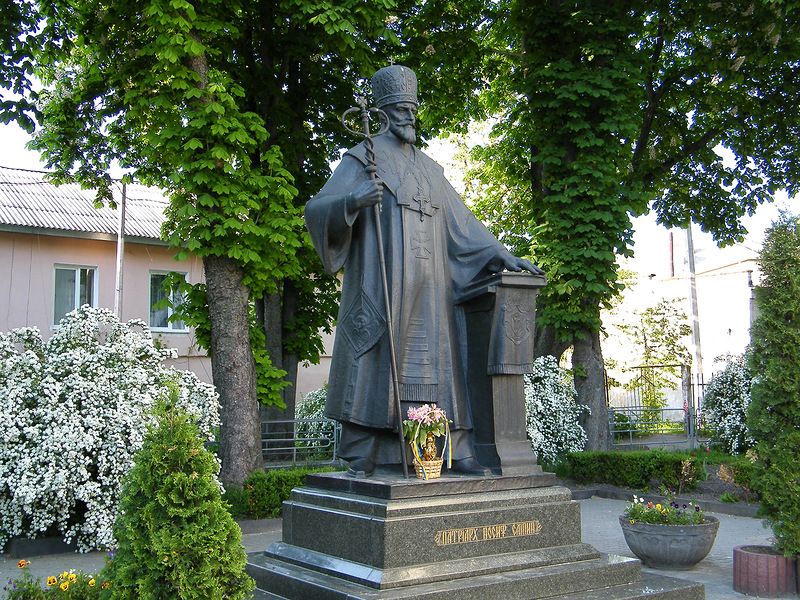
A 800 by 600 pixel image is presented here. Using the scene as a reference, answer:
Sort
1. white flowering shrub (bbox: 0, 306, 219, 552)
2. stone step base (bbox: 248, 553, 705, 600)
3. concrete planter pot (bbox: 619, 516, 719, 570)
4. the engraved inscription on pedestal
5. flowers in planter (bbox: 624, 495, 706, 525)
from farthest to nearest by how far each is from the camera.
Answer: white flowering shrub (bbox: 0, 306, 219, 552) → flowers in planter (bbox: 624, 495, 706, 525) → concrete planter pot (bbox: 619, 516, 719, 570) → the engraved inscription on pedestal → stone step base (bbox: 248, 553, 705, 600)

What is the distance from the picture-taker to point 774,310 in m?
7.95

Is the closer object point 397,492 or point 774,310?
point 397,492

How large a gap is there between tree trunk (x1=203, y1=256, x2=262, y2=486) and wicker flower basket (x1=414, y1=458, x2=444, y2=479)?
692cm

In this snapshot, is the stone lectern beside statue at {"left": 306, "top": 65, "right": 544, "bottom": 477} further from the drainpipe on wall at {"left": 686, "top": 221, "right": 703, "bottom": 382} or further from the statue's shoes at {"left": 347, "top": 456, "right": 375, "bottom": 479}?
the drainpipe on wall at {"left": 686, "top": 221, "right": 703, "bottom": 382}

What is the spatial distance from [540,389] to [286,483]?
564 cm

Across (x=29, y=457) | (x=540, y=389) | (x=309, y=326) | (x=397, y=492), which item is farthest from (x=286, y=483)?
(x=397, y=492)

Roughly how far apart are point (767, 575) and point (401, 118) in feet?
16.5

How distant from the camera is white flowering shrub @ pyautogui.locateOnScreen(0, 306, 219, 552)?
32.7ft

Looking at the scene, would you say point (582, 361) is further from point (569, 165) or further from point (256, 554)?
point (256, 554)

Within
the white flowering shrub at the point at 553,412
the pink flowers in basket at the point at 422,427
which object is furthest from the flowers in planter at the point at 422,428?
the white flowering shrub at the point at 553,412

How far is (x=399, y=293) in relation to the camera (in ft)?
20.2

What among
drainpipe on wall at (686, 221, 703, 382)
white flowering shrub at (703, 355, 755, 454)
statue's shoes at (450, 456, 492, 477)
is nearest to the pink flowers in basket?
statue's shoes at (450, 456, 492, 477)

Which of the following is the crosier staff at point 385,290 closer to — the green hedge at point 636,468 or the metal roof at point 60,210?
the green hedge at point 636,468

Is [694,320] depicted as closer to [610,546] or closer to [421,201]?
[610,546]
